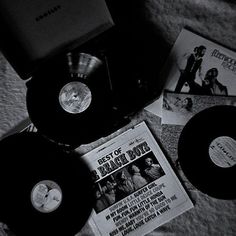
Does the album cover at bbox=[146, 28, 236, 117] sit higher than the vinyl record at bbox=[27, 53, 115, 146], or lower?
lower

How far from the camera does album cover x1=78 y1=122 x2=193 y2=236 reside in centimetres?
81

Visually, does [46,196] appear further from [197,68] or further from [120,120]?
[197,68]

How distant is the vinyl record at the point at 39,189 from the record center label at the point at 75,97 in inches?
3.5

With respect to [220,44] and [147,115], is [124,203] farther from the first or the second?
[220,44]

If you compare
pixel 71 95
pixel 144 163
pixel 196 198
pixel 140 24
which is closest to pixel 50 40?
pixel 71 95

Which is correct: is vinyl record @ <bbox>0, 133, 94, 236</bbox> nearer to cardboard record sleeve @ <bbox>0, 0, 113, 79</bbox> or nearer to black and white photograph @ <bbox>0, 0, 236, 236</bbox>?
black and white photograph @ <bbox>0, 0, 236, 236</bbox>

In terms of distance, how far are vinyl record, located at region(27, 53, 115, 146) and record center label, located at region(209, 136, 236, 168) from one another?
234mm

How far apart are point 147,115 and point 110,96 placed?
4.4 inches

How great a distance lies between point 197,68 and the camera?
835mm

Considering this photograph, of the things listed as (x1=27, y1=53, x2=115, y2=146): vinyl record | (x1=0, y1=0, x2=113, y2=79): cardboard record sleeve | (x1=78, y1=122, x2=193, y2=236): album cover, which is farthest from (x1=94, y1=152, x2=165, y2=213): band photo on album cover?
(x1=0, y1=0, x2=113, y2=79): cardboard record sleeve

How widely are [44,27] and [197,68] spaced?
35cm

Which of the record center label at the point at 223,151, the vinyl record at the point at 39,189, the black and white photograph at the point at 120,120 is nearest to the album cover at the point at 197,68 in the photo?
the black and white photograph at the point at 120,120

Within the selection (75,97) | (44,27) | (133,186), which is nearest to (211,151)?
(133,186)

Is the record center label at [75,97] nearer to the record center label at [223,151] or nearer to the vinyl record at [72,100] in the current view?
the vinyl record at [72,100]
